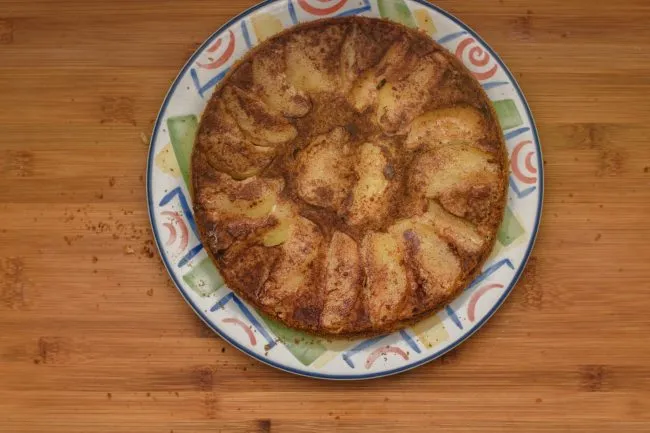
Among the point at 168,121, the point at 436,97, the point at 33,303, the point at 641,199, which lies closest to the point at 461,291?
the point at 436,97

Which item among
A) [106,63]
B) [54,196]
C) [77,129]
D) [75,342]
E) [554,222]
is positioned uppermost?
[554,222]

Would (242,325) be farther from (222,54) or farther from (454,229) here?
(222,54)

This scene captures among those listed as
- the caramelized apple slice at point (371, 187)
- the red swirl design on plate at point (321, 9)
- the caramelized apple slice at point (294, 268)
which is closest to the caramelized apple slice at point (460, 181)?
the caramelized apple slice at point (371, 187)

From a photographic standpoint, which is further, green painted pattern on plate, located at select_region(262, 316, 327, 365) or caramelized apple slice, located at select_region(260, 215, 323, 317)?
green painted pattern on plate, located at select_region(262, 316, 327, 365)

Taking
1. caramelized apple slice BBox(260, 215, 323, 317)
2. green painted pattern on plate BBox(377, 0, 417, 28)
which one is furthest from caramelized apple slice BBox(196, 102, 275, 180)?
green painted pattern on plate BBox(377, 0, 417, 28)

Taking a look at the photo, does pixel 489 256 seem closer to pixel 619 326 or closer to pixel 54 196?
pixel 619 326

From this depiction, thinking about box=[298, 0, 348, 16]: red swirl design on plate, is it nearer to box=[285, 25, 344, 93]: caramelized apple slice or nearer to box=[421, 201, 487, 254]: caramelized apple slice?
box=[285, 25, 344, 93]: caramelized apple slice
